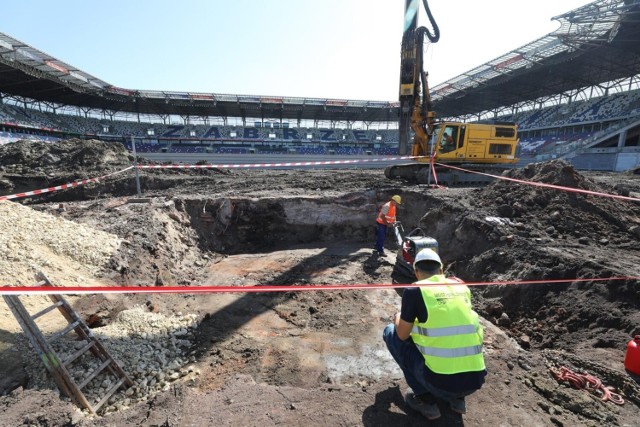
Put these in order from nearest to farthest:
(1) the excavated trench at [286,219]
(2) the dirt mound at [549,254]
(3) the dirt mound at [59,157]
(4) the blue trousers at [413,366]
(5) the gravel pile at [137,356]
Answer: (4) the blue trousers at [413,366] < (5) the gravel pile at [137,356] < (2) the dirt mound at [549,254] < (1) the excavated trench at [286,219] < (3) the dirt mound at [59,157]

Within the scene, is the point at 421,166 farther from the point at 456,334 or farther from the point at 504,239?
the point at 456,334

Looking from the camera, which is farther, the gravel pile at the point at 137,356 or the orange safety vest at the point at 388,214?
the orange safety vest at the point at 388,214

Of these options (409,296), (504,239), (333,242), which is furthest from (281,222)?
(409,296)

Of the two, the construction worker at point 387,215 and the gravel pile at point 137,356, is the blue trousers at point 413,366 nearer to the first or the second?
the gravel pile at point 137,356

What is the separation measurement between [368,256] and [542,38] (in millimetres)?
33042

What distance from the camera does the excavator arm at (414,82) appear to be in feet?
42.7

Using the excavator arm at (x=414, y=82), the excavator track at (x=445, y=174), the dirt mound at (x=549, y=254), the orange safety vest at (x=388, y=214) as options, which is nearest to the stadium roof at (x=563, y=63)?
the excavator track at (x=445, y=174)

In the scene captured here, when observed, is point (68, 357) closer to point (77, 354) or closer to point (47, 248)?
point (77, 354)

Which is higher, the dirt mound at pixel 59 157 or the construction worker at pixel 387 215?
the dirt mound at pixel 59 157

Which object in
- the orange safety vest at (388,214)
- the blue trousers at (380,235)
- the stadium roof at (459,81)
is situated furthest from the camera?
the stadium roof at (459,81)

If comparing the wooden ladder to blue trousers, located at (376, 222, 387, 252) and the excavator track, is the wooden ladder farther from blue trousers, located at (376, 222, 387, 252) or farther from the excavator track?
the excavator track

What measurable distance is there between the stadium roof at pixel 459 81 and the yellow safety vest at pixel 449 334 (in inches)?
1315

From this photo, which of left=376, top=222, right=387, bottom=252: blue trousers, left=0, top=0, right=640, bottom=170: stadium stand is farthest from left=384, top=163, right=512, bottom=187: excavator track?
left=0, top=0, right=640, bottom=170: stadium stand

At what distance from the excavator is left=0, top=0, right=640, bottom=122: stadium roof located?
2015cm
